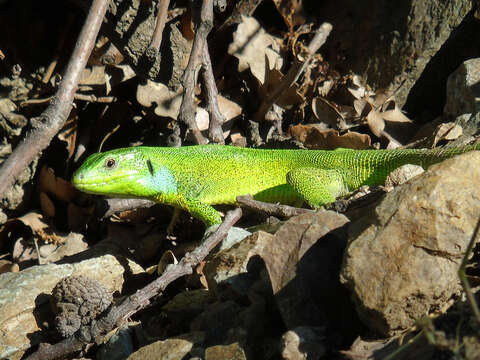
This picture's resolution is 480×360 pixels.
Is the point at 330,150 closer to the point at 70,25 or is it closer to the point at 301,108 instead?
the point at 301,108

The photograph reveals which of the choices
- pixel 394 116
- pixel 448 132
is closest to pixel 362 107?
pixel 394 116

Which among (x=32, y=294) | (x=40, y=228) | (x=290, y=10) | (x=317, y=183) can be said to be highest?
(x=290, y=10)

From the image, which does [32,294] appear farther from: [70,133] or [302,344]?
[70,133]

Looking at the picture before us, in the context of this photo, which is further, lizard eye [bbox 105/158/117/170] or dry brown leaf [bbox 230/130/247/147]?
dry brown leaf [bbox 230/130/247/147]

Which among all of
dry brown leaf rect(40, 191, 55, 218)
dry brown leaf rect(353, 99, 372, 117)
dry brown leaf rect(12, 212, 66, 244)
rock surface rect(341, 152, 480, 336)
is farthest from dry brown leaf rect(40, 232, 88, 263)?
rock surface rect(341, 152, 480, 336)

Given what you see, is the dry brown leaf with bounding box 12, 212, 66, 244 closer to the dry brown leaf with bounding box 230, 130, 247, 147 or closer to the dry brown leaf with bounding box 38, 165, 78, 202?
the dry brown leaf with bounding box 38, 165, 78, 202

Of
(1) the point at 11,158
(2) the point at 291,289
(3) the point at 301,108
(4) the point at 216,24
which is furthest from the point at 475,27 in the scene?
(1) the point at 11,158
